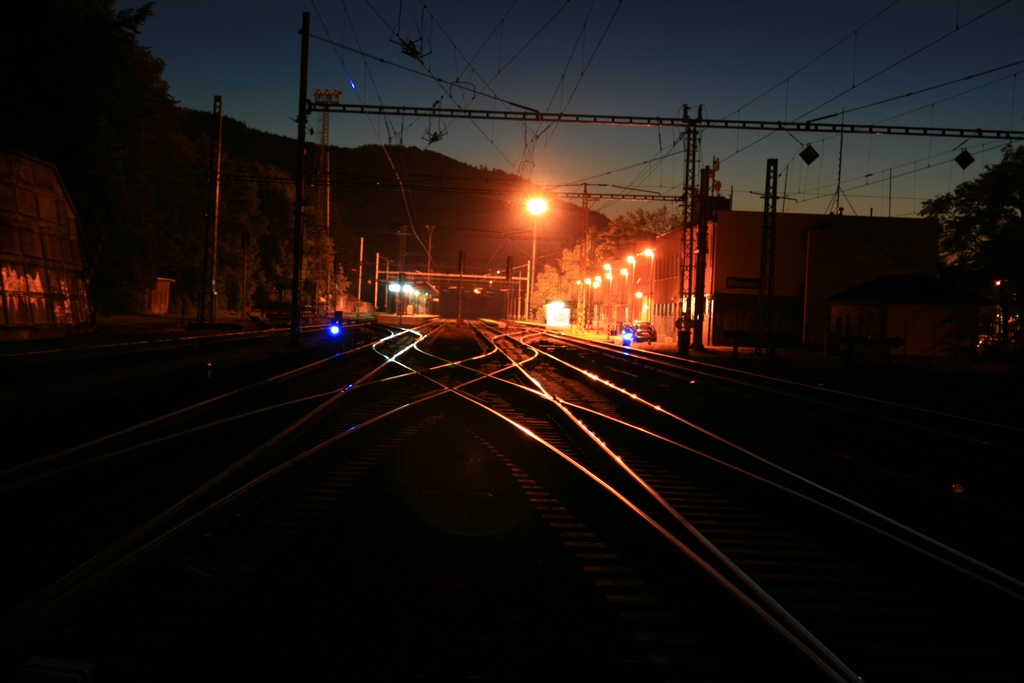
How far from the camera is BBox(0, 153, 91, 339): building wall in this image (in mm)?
26312

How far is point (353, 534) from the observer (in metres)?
5.86

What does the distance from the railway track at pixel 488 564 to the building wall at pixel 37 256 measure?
19663 millimetres

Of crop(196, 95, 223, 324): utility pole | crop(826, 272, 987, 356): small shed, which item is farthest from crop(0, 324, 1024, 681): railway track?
crop(196, 95, 223, 324): utility pole

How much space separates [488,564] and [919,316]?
41.3 meters

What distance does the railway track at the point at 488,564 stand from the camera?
375 cm

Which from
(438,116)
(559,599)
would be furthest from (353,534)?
(438,116)

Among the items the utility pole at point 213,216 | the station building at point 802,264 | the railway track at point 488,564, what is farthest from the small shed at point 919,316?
the utility pole at point 213,216

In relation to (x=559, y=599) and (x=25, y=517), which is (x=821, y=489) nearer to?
(x=559, y=599)

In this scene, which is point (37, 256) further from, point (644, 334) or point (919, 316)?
point (919, 316)

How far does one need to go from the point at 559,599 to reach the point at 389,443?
6071 mm

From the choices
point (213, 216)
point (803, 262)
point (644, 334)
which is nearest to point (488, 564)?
point (213, 216)

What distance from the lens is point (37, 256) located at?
28172 mm

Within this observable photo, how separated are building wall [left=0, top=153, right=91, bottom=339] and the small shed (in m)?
33.4

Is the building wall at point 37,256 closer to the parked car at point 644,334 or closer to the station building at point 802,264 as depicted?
the station building at point 802,264
